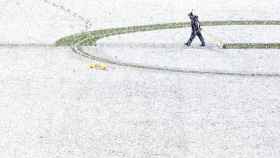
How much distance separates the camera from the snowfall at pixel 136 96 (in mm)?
15666

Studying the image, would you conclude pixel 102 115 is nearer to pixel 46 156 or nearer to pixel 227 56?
pixel 46 156

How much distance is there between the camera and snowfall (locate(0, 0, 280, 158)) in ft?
51.4

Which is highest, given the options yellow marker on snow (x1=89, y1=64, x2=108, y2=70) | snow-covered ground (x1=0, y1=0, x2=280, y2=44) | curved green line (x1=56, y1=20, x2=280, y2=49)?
yellow marker on snow (x1=89, y1=64, x2=108, y2=70)

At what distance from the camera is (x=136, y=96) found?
65.4 ft

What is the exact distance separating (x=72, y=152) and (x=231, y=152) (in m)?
3.70

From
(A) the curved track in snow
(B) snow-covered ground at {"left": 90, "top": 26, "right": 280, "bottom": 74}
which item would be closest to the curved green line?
(A) the curved track in snow

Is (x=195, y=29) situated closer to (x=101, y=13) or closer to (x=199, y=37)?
(x=199, y=37)

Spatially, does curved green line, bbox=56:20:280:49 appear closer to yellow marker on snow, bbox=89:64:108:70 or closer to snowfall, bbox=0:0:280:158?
snowfall, bbox=0:0:280:158

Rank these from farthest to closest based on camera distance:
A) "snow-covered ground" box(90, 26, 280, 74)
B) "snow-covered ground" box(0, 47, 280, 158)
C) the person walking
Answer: the person walking → "snow-covered ground" box(90, 26, 280, 74) → "snow-covered ground" box(0, 47, 280, 158)

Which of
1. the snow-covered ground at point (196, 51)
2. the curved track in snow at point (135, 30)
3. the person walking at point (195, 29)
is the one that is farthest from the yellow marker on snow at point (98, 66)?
the person walking at point (195, 29)

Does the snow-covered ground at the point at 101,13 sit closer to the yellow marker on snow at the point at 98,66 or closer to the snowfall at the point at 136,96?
the snowfall at the point at 136,96

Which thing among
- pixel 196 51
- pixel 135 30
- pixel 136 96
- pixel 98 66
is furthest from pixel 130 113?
pixel 135 30

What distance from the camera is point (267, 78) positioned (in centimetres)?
2227

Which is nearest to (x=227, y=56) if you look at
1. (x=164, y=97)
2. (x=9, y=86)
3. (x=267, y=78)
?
(x=267, y=78)
